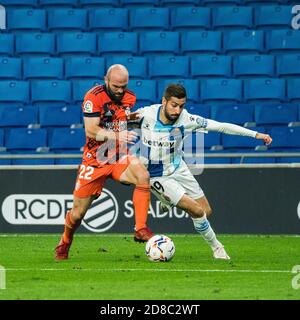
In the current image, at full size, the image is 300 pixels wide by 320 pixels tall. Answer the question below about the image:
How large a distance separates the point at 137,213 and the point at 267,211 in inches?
172

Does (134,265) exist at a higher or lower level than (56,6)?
Result: lower

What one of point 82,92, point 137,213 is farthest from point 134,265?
point 82,92

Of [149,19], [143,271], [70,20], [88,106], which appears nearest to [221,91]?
[149,19]

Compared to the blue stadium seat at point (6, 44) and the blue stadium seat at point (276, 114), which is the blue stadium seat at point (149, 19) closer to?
the blue stadium seat at point (6, 44)

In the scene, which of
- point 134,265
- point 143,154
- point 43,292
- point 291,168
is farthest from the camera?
point 291,168

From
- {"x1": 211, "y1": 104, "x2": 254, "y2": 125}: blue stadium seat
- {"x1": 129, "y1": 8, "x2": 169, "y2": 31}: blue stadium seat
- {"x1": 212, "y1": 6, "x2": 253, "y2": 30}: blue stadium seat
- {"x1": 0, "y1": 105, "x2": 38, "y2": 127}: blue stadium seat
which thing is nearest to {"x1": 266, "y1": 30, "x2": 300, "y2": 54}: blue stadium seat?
{"x1": 212, "y1": 6, "x2": 253, "y2": 30}: blue stadium seat

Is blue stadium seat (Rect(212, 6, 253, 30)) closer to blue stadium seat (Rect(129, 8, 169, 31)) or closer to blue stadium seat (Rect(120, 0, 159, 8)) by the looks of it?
blue stadium seat (Rect(129, 8, 169, 31))

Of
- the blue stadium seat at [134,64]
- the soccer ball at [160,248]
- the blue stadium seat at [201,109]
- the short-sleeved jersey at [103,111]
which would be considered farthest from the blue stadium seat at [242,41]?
the soccer ball at [160,248]

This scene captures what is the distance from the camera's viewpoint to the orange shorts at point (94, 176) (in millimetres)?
11469

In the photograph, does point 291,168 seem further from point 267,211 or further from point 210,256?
point 210,256

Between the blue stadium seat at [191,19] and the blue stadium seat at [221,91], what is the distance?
179 cm

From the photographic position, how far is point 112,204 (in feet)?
50.8

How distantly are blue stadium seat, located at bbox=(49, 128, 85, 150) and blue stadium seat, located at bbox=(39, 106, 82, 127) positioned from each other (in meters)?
0.39

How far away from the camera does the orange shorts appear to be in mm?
11469
